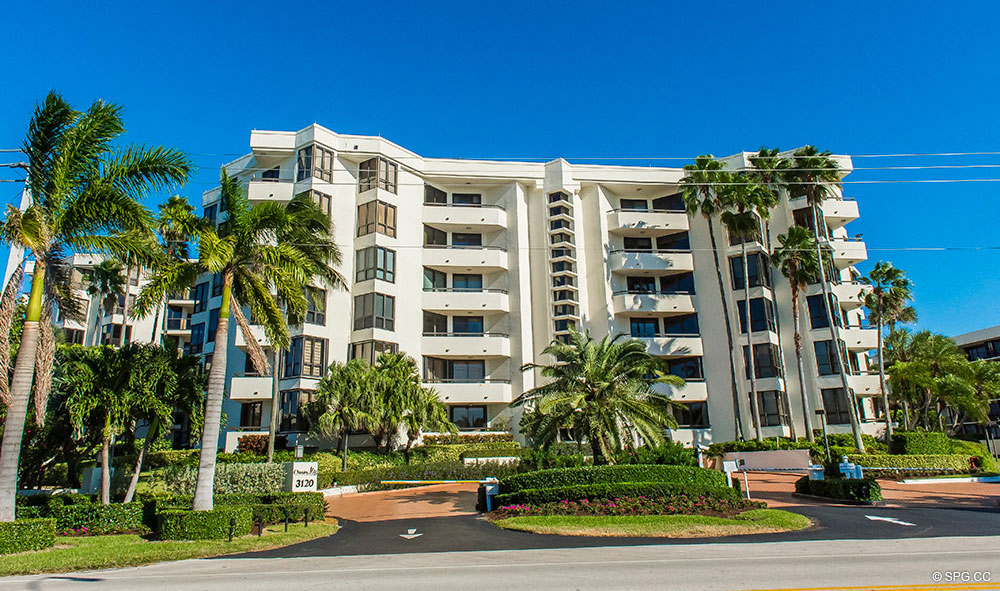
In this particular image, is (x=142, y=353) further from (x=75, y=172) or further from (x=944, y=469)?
(x=944, y=469)

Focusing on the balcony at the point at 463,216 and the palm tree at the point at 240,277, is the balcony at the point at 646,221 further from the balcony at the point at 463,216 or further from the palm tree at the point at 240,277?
the palm tree at the point at 240,277

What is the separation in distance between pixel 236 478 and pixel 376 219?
66.9ft

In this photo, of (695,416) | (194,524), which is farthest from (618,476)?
(695,416)

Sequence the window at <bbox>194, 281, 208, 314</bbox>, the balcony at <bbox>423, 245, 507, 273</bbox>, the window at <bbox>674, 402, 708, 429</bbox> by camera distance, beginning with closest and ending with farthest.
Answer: the window at <bbox>194, 281, 208, 314</bbox> → the window at <bbox>674, 402, 708, 429</bbox> → the balcony at <bbox>423, 245, 507, 273</bbox>

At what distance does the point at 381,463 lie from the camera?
115 ft

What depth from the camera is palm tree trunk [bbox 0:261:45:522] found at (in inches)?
611

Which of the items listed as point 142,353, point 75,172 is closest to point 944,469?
point 142,353

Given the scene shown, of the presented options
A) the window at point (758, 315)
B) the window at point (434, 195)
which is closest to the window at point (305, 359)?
the window at point (434, 195)

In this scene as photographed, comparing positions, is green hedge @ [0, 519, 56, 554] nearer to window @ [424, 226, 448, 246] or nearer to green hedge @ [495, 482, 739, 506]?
green hedge @ [495, 482, 739, 506]

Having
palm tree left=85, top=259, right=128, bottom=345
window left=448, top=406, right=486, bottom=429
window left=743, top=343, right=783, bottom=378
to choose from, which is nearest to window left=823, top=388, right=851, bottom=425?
window left=743, top=343, right=783, bottom=378

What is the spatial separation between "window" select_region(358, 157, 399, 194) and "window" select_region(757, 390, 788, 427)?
29173 millimetres

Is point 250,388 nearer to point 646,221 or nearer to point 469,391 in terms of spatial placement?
point 469,391

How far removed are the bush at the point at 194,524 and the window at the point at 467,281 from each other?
31674 millimetres

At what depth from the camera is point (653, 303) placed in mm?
46656
